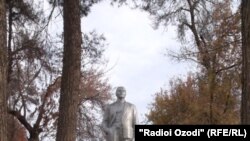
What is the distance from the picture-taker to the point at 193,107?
27.7 m

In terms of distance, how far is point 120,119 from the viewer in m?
11.3

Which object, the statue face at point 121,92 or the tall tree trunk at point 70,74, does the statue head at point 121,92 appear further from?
the tall tree trunk at point 70,74

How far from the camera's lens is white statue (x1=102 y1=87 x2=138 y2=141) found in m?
11.2

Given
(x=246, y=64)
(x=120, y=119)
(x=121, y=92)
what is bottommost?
(x=120, y=119)

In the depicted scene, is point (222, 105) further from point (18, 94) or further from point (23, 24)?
point (23, 24)

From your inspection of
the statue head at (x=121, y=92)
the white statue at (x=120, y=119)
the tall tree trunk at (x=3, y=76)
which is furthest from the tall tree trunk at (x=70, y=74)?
the tall tree trunk at (x=3, y=76)

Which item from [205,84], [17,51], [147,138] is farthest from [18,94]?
[147,138]

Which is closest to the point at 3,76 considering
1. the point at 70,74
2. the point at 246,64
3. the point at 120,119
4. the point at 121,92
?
the point at 121,92

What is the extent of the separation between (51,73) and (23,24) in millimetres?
3006

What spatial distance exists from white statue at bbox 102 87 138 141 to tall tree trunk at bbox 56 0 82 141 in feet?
6.09

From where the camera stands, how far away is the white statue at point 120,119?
11211mm

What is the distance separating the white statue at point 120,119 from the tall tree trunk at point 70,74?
6.09 feet

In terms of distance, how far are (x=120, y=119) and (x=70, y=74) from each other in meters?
Answer: 2.64

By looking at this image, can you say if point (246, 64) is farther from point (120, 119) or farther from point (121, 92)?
point (120, 119)
